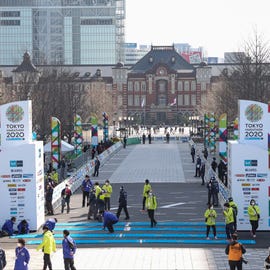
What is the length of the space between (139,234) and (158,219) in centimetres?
318

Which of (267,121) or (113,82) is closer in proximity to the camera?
(267,121)

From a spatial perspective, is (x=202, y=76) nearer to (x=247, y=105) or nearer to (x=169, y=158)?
(x=169, y=158)

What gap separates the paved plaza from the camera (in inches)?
772

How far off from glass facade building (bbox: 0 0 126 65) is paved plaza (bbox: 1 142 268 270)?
376ft

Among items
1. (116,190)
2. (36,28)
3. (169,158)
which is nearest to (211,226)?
(116,190)

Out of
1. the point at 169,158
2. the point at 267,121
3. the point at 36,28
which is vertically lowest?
the point at 169,158

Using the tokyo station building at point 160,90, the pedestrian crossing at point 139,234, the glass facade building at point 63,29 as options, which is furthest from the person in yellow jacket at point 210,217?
the glass facade building at point 63,29

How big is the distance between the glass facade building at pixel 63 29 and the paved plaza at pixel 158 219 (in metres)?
115

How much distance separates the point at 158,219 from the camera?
1051 inches

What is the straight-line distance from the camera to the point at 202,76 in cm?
13588

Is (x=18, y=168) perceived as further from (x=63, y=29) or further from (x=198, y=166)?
(x=63, y=29)

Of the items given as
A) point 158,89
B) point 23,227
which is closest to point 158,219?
point 23,227

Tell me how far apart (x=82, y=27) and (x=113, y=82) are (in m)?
34.1

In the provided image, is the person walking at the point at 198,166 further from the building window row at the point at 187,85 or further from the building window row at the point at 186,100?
the building window row at the point at 186,100
